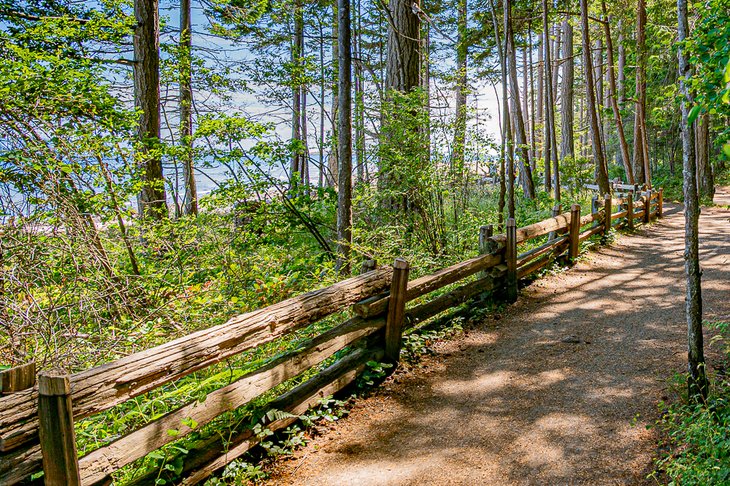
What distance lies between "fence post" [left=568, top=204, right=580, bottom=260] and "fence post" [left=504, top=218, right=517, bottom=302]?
2.66m

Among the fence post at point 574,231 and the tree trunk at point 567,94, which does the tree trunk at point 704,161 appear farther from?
the fence post at point 574,231

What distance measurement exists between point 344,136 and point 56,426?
520cm

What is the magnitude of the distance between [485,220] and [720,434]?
6.49 metres

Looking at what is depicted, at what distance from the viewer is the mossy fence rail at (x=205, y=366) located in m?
2.60

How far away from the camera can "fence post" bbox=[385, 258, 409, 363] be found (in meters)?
5.32

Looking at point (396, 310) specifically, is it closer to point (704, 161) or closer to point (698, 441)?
point (698, 441)

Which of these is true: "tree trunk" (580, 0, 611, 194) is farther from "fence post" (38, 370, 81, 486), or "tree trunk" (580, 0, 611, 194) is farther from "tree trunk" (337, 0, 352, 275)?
"fence post" (38, 370, 81, 486)

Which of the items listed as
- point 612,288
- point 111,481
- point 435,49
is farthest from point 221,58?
point 435,49

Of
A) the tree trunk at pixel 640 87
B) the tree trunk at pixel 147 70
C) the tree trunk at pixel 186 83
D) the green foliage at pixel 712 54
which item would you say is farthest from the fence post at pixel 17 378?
the tree trunk at pixel 640 87

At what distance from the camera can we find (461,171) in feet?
29.2

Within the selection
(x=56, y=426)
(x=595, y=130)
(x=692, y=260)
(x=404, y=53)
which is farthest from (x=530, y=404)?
(x=595, y=130)

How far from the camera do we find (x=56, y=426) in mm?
2629

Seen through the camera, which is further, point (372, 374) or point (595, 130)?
point (595, 130)

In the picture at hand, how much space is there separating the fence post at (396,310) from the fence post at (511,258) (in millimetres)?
2780
